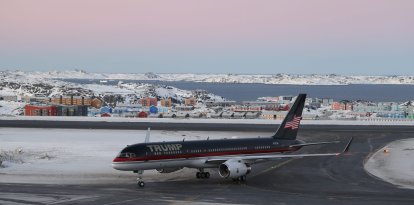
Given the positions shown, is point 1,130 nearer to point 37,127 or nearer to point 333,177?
point 37,127

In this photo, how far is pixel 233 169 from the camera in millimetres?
43406

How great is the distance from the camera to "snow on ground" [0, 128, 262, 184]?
4666cm

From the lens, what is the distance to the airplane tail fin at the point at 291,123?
51.5m

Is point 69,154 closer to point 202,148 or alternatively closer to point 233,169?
point 202,148

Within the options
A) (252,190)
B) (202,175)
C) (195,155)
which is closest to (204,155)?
(195,155)

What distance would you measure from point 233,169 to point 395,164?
19463mm

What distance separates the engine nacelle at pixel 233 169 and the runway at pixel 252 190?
72 centimetres

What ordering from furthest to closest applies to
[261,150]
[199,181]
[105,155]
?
[105,155], [261,150], [199,181]

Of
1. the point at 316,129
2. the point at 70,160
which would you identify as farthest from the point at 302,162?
the point at 316,129

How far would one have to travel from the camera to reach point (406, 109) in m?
162

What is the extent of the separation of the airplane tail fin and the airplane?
0.79 m

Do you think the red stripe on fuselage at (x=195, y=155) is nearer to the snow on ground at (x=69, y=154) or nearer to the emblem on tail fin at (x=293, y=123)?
the emblem on tail fin at (x=293, y=123)

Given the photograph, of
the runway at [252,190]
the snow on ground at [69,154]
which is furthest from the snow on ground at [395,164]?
the snow on ground at [69,154]

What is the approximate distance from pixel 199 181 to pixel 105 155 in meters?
17.6
